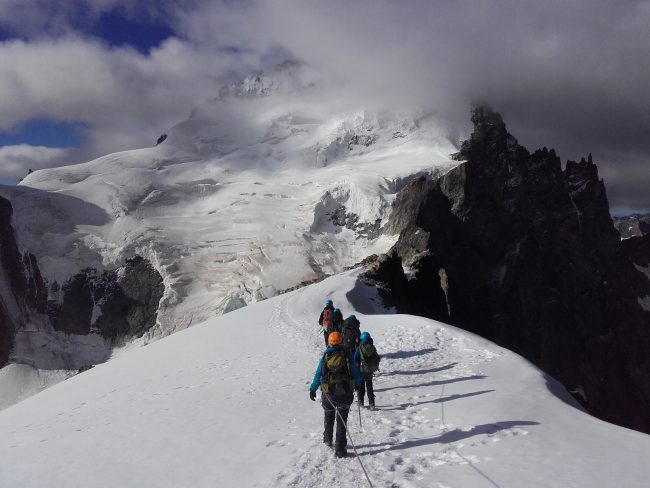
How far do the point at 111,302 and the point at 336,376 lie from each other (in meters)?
83.5

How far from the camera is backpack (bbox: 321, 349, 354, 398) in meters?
9.48

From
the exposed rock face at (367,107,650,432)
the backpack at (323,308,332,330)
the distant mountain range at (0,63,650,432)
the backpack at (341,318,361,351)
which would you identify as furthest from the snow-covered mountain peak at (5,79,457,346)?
the backpack at (341,318,361,351)

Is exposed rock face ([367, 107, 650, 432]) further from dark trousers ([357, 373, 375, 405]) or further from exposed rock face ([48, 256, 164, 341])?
dark trousers ([357, 373, 375, 405])

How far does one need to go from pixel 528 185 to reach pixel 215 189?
227 feet

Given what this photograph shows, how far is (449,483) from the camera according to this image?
7.73m

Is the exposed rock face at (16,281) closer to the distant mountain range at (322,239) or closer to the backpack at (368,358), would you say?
the distant mountain range at (322,239)

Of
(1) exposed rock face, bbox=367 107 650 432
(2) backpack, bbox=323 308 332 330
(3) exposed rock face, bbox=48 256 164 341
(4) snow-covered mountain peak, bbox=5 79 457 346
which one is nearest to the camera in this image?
(2) backpack, bbox=323 308 332 330

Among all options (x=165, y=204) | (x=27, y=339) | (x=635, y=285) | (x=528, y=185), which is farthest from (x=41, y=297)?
(x=635, y=285)

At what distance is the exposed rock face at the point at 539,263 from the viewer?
99.6m

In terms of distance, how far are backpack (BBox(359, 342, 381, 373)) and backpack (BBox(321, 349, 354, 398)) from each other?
302 centimetres

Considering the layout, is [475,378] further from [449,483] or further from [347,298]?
[347,298]

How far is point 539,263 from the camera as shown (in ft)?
373

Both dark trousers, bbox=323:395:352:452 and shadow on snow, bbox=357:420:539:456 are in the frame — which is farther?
shadow on snow, bbox=357:420:539:456

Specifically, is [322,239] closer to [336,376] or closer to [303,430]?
[303,430]
